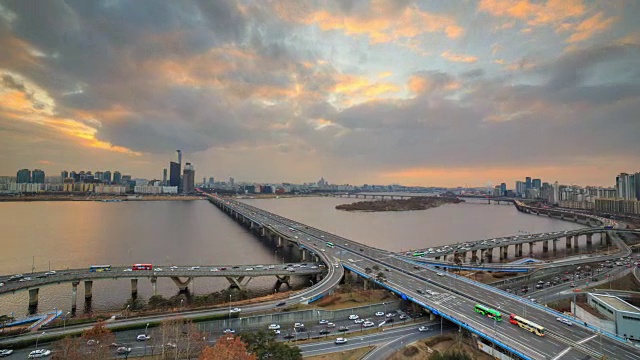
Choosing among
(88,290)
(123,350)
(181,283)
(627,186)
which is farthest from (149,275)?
(627,186)

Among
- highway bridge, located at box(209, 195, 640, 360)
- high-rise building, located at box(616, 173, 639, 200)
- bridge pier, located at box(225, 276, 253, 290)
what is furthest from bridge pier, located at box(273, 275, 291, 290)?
high-rise building, located at box(616, 173, 639, 200)

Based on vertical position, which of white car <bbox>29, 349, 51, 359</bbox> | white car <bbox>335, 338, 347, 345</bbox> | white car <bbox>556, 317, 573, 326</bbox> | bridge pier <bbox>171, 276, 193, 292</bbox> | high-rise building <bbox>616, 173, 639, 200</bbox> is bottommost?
bridge pier <bbox>171, 276, 193, 292</bbox>

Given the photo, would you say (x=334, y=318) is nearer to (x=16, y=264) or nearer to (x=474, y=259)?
(x=474, y=259)

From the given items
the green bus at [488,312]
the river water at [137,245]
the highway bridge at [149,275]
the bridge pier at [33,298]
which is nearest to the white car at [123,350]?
the river water at [137,245]

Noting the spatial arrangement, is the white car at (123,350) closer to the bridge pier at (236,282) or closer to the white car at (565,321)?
the bridge pier at (236,282)

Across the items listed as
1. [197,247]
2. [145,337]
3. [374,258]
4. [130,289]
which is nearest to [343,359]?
[145,337]

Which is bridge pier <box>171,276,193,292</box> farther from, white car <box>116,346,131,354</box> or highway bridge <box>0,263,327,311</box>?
white car <box>116,346,131,354</box>
